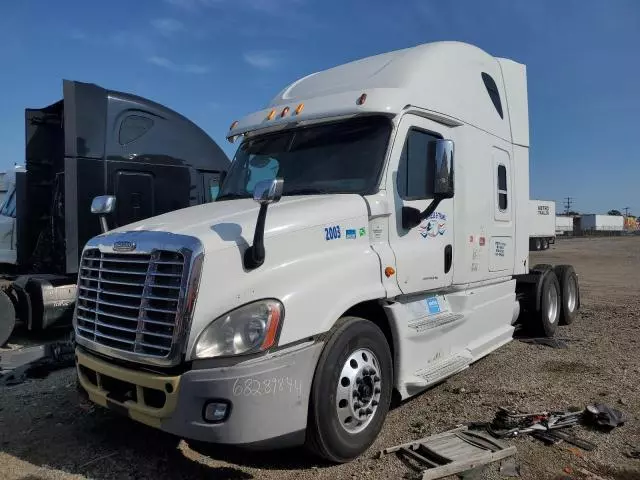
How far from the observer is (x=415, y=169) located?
4867mm

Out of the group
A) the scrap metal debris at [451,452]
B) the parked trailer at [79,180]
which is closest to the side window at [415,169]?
the scrap metal debris at [451,452]

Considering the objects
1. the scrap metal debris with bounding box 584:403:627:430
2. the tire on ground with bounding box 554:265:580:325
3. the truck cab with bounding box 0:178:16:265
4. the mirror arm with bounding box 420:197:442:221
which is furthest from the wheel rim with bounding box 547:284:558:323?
the truck cab with bounding box 0:178:16:265

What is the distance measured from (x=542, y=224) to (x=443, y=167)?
6.54 m

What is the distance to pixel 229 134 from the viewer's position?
584 centimetres

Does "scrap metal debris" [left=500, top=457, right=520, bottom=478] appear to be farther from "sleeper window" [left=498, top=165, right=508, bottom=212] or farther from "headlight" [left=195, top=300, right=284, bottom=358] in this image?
"sleeper window" [left=498, top=165, right=508, bottom=212]

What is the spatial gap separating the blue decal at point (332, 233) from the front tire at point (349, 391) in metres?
0.62

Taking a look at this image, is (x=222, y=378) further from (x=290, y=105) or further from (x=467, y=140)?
(x=467, y=140)

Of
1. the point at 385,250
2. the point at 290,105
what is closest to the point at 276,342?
the point at 385,250

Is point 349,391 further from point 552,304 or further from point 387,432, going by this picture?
point 552,304

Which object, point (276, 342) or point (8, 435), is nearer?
point (276, 342)

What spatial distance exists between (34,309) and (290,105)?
5123 millimetres

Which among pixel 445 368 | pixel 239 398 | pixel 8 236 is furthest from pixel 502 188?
pixel 8 236

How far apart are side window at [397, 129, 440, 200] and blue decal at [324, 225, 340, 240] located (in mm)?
848

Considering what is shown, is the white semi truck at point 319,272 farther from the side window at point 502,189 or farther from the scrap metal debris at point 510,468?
the scrap metal debris at point 510,468
